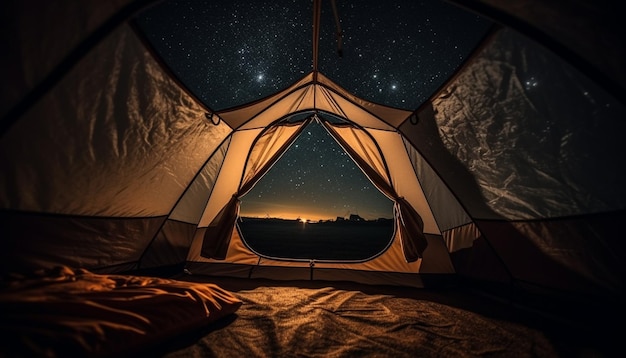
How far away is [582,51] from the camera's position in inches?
48.8

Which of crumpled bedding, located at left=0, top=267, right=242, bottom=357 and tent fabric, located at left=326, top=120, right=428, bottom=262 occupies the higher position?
tent fabric, located at left=326, top=120, right=428, bottom=262

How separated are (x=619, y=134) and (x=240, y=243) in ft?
12.5

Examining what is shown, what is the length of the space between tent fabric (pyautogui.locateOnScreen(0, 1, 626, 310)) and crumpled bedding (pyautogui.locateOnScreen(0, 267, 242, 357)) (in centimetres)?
74

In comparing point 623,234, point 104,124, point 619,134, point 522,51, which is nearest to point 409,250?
point 623,234

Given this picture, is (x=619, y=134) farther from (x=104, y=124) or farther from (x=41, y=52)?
(x=104, y=124)

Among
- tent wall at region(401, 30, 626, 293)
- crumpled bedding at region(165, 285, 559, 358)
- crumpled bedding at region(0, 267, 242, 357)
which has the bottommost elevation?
crumpled bedding at region(165, 285, 559, 358)

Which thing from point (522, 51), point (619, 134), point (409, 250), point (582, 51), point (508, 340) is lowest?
point (508, 340)

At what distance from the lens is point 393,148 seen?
138 inches

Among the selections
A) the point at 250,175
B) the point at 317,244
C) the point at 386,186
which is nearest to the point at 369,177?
the point at 386,186

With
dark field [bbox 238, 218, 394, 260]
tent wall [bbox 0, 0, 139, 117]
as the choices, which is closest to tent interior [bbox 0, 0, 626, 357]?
tent wall [bbox 0, 0, 139, 117]

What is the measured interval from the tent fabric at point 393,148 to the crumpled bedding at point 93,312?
74cm

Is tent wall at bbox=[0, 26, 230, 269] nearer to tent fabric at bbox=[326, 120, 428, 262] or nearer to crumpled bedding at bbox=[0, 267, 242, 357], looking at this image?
crumpled bedding at bbox=[0, 267, 242, 357]

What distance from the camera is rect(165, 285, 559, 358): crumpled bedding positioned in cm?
160

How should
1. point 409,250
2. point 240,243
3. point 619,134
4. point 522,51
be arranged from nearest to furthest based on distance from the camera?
point 619,134
point 522,51
point 409,250
point 240,243
